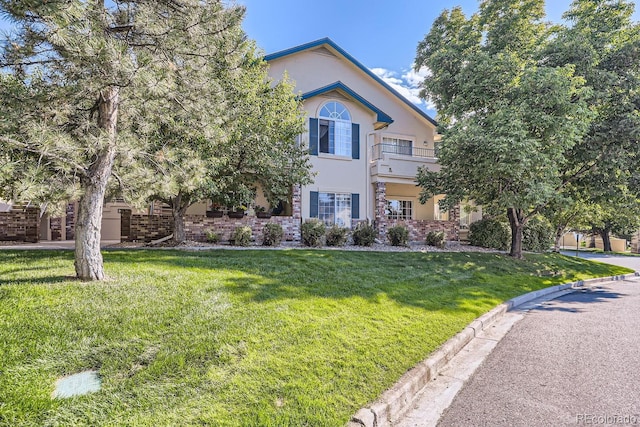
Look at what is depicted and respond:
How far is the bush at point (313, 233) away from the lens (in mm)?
13938

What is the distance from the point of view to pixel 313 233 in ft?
45.7

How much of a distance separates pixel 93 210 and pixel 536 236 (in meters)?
21.0

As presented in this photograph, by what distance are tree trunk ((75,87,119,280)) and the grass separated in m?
0.29

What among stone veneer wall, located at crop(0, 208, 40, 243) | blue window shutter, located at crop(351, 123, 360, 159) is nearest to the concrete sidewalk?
blue window shutter, located at crop(351, 123, 360, 159)

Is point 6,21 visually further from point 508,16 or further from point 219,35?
point 508,16

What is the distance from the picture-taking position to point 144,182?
605 cm

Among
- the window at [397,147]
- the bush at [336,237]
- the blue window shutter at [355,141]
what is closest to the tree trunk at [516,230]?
the window at [397,147]

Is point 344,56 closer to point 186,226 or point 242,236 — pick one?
point 242,236

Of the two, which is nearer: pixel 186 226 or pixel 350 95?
pixel 186 226

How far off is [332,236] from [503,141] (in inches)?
281

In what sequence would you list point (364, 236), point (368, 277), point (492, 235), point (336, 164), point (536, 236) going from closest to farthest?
point (368, 277), point (364, 236), point (336, 164), point (492, 235), point (536, 236)

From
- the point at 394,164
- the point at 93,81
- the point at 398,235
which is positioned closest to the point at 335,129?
the point at 394,164

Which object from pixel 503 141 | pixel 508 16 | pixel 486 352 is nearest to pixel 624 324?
pixel 486 352

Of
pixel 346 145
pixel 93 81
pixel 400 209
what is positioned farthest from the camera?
pixel 400 209
